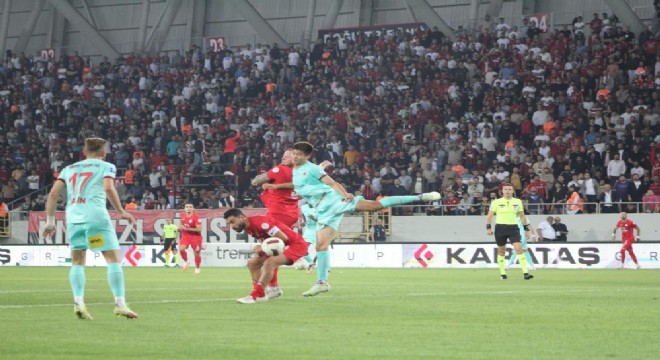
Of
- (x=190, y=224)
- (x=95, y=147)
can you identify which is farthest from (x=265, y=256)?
(x=190, y=224)

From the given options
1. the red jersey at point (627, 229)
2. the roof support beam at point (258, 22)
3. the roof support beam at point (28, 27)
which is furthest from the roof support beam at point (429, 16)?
the roof support beam at point (28, 27)

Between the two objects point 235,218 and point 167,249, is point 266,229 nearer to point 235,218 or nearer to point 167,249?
point 235,218

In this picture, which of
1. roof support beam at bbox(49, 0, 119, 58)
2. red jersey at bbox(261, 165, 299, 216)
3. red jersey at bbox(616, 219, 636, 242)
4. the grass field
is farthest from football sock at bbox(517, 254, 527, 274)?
roof support beam at bbox(49, 0, 119, 58)

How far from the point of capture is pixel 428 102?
43.9m

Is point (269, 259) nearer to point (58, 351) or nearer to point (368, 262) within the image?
point (58, 351)

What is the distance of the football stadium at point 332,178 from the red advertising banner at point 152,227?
8 centimetres

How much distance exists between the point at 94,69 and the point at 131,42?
191 inches

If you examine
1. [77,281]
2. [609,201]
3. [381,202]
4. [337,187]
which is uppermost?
[609,201]

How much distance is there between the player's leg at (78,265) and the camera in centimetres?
1334

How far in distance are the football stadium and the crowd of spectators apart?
0.33 feet

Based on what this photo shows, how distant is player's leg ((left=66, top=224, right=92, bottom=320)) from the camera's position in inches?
525

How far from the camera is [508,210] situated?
26984 millimetres

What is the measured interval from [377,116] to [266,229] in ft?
95.2

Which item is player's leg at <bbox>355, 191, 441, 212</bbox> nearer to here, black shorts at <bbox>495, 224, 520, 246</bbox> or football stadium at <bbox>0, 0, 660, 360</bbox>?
football stadium at <bbox>0, 0, 660, 360</bbox>
